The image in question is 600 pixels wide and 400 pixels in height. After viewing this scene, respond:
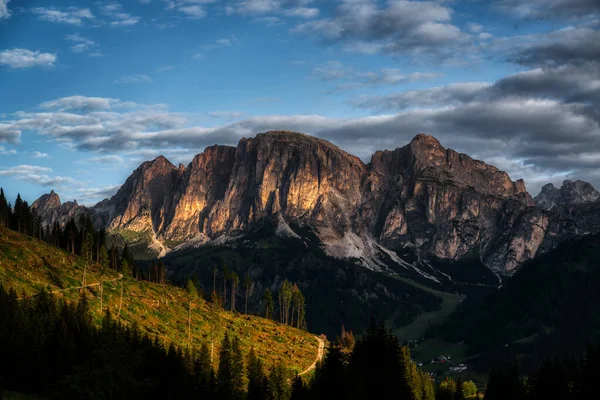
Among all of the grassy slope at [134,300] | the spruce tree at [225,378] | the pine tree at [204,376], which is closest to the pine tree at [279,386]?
the spruce tree at [225,378]

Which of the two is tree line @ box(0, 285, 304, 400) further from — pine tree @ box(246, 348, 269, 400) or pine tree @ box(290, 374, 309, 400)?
pine tree @ box(290, 374, 309, 400)

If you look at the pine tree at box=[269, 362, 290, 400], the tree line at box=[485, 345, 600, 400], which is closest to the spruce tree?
the pine tree at box=[269, 362, 290, 400]

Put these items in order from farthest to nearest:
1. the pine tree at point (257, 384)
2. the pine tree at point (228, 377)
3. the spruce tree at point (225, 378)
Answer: the pine tree at point (257, 384), the pine tree at point (228, 377), the spruce tree at point (225, 378)

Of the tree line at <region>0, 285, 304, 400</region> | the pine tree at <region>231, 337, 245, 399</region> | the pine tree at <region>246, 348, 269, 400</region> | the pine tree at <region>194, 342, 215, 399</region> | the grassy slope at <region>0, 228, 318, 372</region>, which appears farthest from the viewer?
the grassy slope at <region>0, 228, 318, 372</region>

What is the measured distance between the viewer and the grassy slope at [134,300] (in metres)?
149

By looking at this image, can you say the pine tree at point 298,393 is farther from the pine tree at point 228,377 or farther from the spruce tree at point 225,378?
the spruce tree at point 225,378

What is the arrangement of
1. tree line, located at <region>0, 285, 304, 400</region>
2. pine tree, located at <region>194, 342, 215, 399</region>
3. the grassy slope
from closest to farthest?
tree line, located at <region>0, 285, 304, 400</region>
pine tree, located at <region>194, 342, 215, 399</region>
the grassy slope

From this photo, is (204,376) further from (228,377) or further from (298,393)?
(298,393)

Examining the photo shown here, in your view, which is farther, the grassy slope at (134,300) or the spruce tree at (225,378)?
the grassy slope at (134,300)

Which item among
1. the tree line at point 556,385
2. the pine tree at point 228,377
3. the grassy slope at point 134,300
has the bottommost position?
the tree line at point 556,385

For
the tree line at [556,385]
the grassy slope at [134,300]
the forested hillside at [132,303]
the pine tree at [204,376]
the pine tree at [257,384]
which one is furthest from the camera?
the grassy slope at [134,300]

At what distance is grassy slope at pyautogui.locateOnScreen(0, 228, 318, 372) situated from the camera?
149m

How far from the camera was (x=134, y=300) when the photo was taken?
6683 inches

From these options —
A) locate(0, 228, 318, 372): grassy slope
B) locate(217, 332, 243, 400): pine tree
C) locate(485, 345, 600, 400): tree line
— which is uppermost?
locate(0, 228, 318, 372): grassy slope
